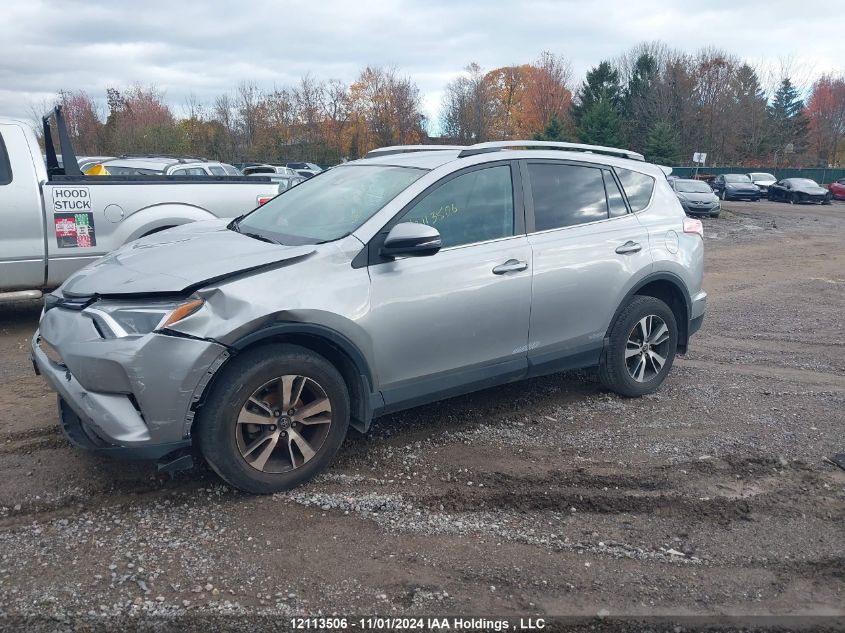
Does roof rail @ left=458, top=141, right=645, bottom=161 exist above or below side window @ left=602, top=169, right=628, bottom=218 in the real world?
above

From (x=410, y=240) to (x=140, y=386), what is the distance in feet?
5.08

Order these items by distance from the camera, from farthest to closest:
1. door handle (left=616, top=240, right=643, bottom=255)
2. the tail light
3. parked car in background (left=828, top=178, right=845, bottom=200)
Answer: parked car in background (left=828, top=178, right=845, bottom=200)
the tail light
door handle (left=616, top=240, right=643, bottom=255)

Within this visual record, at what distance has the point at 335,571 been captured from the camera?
3119 millimetres

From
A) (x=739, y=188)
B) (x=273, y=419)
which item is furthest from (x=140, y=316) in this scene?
(x=739, y=188)

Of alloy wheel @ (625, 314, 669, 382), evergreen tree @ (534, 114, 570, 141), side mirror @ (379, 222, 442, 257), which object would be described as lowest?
alloy wheel @ (625, 314, 669, 382)

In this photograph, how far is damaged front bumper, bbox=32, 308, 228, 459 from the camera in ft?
10.9

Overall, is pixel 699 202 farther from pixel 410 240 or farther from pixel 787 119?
pixel 787 119

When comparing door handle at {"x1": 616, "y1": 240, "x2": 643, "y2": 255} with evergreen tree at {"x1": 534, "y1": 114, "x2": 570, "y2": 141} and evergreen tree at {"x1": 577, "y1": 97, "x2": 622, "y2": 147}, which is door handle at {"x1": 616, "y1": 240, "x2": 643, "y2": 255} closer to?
evergreen tree at {"x1": 534, "y1": 114, "x2": 570, "y2": 141}

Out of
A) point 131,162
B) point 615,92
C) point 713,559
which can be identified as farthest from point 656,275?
point 615,92

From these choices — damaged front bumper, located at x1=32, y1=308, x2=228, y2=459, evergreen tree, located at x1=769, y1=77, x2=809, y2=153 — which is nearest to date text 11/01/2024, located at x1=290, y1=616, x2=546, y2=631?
damaged front bumper, located at x1=32, y1=308, x2=228, y2=459

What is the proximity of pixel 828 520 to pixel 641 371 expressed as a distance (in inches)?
73.3

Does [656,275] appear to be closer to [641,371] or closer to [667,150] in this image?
[641,371]

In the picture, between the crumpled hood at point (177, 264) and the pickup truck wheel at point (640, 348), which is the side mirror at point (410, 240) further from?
the pickup truck wheel at point (640, 348)

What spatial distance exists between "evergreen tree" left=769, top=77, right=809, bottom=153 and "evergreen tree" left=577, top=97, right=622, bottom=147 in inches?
810
